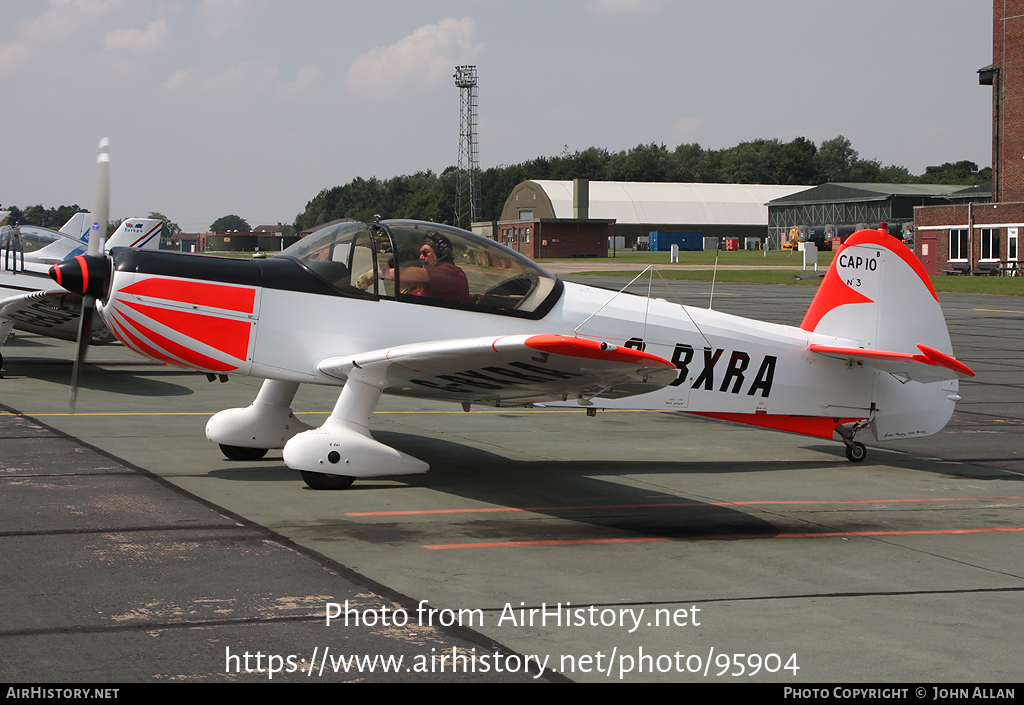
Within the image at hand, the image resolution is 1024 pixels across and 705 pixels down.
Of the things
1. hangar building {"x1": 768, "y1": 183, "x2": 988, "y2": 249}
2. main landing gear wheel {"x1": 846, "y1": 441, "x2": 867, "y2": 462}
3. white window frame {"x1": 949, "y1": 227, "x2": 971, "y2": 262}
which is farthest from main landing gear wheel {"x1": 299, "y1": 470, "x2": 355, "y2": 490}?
hangar building {"x1": 768, "y1": 183, "x2": 988, "y2": 249}

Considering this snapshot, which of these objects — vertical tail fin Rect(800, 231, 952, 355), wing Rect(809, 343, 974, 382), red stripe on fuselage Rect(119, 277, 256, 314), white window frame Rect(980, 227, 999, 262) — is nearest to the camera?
red stripe on fuselage Rect(119, 277, 256, 314)

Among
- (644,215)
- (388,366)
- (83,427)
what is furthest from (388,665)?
(644,215)

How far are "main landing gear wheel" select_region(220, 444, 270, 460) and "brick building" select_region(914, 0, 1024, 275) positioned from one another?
179 feet

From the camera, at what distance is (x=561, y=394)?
7875 mm

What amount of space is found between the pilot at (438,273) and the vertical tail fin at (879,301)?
3.63 m

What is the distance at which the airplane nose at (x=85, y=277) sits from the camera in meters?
7.88

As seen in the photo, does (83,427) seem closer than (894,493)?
No

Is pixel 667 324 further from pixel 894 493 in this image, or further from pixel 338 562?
pixel 338 562

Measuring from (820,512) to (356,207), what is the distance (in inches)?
3630

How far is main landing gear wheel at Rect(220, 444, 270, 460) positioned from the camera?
9156mm

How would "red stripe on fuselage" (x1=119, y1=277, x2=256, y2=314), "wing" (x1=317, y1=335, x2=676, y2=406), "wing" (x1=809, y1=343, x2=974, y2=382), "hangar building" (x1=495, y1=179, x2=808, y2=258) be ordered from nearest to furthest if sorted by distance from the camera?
"wing" (x1=317, y1=335, x2=676, y2=406) < "red stripe on fuselage" (x1=119, y1=277, x2=256, y2=314) < "wing" (x1=809, y1=343, x2=974, y2=382) < "hangar building" (x1=495, y1=179, x2=808, y2=258)

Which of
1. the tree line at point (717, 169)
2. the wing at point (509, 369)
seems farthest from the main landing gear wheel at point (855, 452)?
the tree line at point (717, 169)

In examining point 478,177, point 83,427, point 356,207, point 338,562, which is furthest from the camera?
point 478,177

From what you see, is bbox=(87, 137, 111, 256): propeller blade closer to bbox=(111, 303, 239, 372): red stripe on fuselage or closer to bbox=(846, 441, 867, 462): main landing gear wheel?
bbox=(111, 303, 239, 372): red stripe on fuselage
